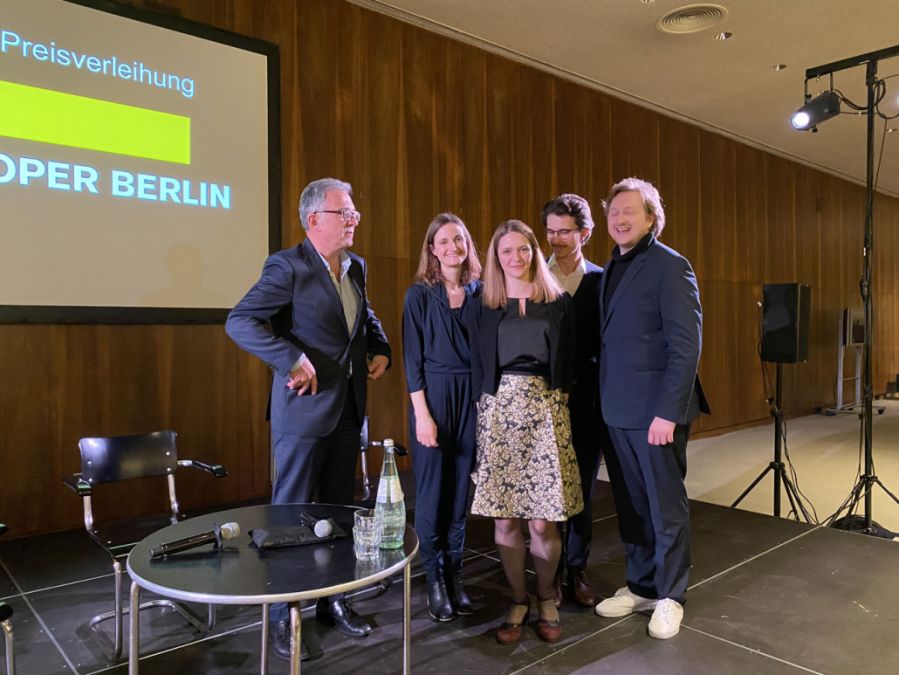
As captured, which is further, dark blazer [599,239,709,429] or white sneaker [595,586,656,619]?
white sneaker [595,586,656,619]

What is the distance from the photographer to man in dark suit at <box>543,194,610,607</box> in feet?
8.53

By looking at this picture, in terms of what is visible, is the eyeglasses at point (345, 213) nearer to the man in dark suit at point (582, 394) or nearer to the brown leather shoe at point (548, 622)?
the man in dark suit at point (582, 394)

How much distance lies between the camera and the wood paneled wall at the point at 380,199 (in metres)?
3.44

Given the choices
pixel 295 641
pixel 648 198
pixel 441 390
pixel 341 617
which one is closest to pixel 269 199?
pixel 441 390

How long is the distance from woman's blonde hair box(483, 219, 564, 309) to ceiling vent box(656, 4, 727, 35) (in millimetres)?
3152

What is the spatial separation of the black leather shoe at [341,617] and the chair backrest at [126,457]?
2.79ft

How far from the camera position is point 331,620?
2.44 meters

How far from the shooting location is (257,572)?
154 cm

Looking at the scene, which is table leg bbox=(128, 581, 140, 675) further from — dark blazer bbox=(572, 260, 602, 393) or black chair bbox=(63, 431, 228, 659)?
dark blazer bbox=(572, 260, 602, 393)

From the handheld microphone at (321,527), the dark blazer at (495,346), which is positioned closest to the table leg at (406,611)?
the handheld microphone at (321,527)

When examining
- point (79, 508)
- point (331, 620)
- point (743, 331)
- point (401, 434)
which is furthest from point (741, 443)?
point (79, 508)

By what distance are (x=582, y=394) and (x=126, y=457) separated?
5.97ft

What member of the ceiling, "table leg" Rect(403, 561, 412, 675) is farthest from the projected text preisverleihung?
"table leg" Rect(403, 561, 412, 675)

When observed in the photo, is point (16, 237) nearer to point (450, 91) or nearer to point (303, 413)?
point (303, 413)
